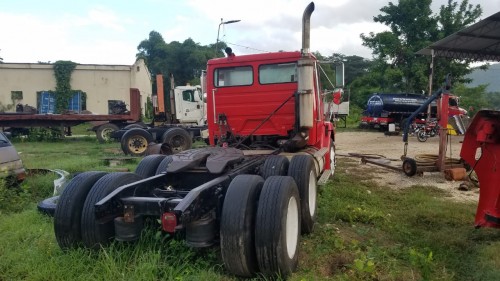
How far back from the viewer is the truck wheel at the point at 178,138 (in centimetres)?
1480

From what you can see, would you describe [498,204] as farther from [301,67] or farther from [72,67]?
[72,67]

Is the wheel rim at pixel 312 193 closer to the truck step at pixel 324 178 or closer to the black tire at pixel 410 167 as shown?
the truck step at pixel 324 178

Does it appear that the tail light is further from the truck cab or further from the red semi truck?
the truck cab

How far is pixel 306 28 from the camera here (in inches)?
242

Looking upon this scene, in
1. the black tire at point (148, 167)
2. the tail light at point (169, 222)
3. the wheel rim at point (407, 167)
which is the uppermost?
the black tire at point (148, 167)

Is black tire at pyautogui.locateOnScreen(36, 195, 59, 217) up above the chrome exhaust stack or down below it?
below

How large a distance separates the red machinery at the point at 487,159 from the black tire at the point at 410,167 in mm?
4670

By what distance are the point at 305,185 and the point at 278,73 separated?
2583mm

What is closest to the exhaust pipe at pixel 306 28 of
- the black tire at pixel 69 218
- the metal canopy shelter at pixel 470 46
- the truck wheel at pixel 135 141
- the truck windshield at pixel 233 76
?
the truck windshield at pixel 233 76

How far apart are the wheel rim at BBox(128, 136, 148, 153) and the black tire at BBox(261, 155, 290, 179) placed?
980 cm

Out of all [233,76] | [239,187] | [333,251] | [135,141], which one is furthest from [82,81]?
[239,187]

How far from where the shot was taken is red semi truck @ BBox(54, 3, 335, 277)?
11.6 feet

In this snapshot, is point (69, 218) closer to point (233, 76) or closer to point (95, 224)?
point (95, 224)

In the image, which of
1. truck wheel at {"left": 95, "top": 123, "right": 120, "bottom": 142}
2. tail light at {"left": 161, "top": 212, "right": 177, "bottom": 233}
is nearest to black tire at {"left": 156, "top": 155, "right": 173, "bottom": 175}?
tail light at {"left": 161, "top": 212, "right": 177, "bottom": 233}
